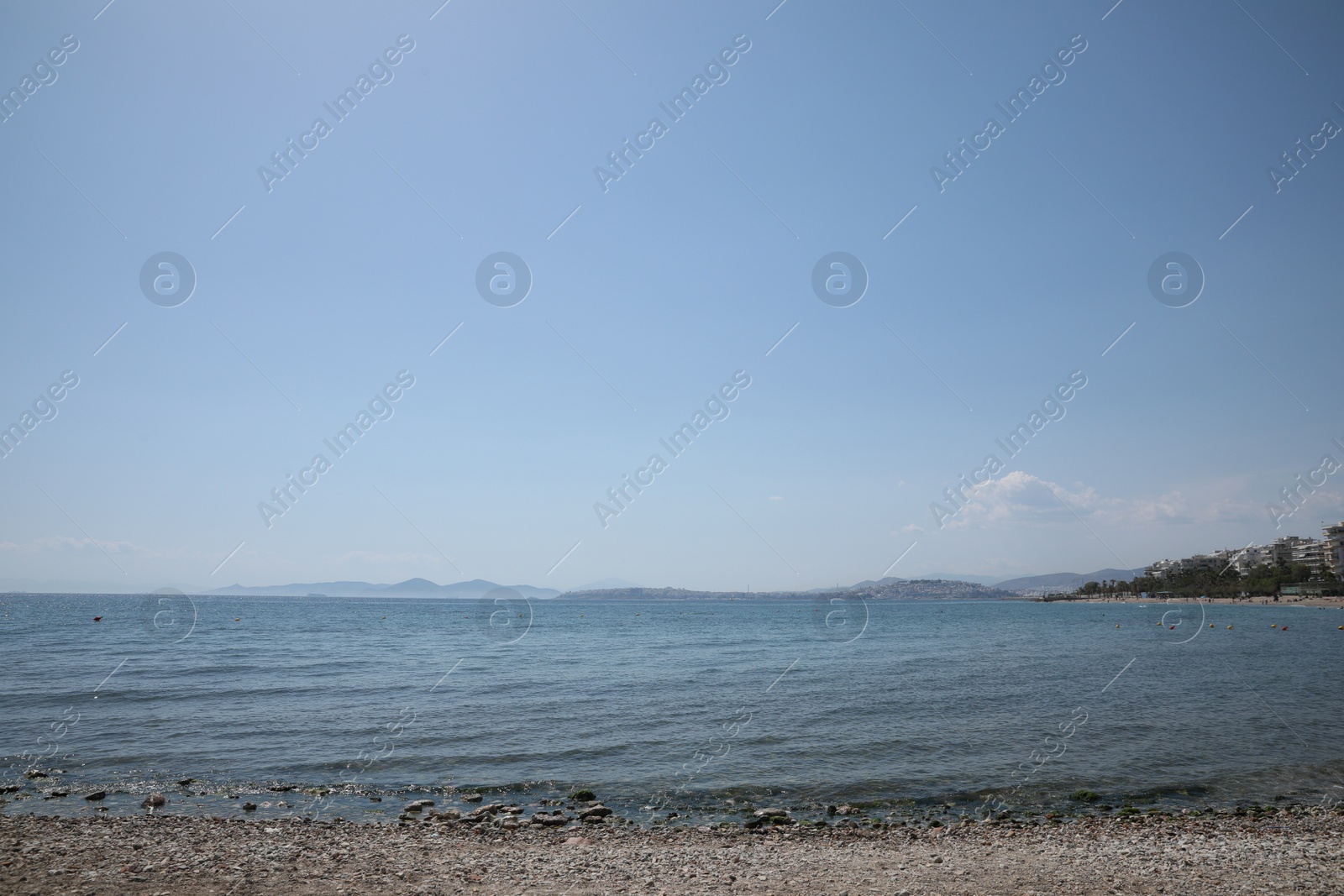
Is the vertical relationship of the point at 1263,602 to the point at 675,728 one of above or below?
below

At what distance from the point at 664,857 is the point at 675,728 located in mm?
10300

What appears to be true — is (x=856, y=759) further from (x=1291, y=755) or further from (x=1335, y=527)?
(x=1335, y=527)

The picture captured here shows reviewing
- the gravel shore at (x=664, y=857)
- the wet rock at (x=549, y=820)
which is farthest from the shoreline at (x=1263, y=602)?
the wet rock at (x=549, y=820)

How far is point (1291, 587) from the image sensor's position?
140m

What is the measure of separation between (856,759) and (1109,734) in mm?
8636

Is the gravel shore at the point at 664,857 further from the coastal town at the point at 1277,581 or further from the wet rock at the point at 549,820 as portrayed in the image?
the coastal town at the point at 1277,581

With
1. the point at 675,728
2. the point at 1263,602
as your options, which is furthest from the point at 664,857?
the point at 1263,602

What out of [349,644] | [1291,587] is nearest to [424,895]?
[349,644]

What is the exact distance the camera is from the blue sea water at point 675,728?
15.2m

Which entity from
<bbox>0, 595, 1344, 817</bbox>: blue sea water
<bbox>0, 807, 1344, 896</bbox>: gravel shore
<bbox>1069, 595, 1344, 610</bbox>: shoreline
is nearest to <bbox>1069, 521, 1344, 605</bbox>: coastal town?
<bbox>1069, 595, 1344, 610</bbox>: shoreline

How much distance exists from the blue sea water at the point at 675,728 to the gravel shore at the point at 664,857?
1.88 meters

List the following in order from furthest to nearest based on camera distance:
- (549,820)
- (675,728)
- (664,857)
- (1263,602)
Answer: (1263,602) → (675,728) → (549,820) → (664,857)

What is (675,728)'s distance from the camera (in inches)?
827

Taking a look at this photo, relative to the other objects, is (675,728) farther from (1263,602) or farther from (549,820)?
(1263,602)
